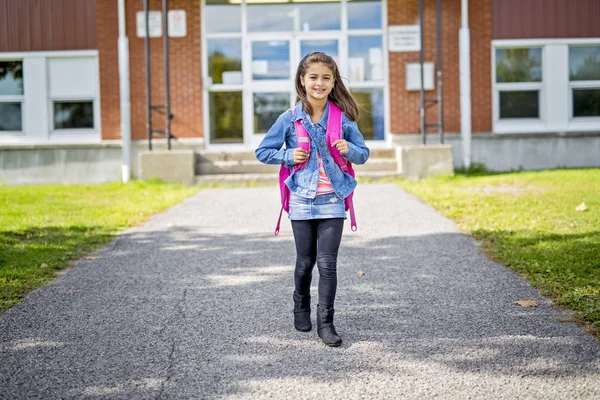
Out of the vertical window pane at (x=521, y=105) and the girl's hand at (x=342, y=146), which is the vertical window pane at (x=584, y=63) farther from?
the girl's hand at (x=342, y=146)

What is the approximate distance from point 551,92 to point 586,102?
0.82 m

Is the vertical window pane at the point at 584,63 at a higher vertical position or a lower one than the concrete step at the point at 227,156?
higher

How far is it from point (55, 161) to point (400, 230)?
964 centimetres

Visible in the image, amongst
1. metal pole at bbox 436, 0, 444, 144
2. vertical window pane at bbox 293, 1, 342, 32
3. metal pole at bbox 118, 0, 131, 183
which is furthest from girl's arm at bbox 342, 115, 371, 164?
vertical window pane at bbox 293, 1, 342, 32

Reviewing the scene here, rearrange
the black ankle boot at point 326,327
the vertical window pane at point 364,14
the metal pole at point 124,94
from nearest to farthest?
the black ankle boot at point 326,327 → the metal pole at point 124,94 → the vertical window pane at point 364,14

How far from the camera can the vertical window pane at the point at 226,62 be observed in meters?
16.1

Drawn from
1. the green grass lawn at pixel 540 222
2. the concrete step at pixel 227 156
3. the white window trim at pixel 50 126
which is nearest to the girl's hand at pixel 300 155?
the green grass lawn at pixel 540 222

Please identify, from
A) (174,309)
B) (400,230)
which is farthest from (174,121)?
(174,309)

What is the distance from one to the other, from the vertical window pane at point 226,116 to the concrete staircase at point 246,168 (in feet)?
3.38

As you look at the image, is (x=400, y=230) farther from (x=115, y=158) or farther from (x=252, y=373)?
(x=115, y=158)

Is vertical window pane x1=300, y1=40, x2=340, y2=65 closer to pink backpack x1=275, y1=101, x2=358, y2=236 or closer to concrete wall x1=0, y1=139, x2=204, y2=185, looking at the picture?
concrete wall x1=0, y1=139, x2=204, y2=185

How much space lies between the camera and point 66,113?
16250mm

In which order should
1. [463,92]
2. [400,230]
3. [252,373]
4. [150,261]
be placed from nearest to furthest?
[252,373]
[150,261]
[400,230]
[463,92]

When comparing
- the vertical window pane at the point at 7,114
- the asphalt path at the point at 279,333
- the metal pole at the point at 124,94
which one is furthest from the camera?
the vertical window pane at the point at 7,114
